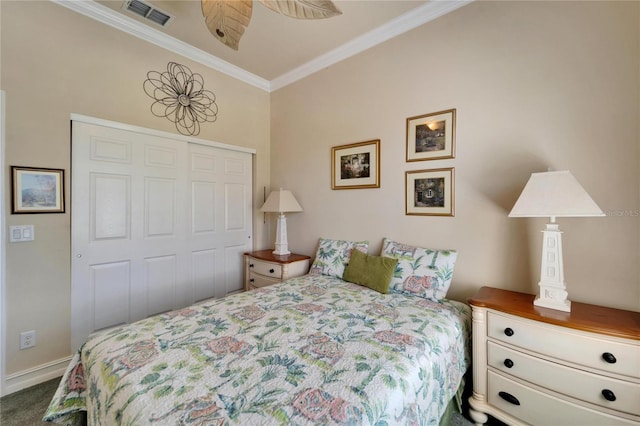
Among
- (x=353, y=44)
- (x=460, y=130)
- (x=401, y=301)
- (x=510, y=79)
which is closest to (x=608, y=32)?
(x=510, y=79)

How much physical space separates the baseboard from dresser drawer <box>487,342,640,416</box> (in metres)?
3.08

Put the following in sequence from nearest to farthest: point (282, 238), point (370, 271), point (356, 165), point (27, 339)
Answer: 1. point (27, 339)
2. point (370, 271)
3. point (356, 165)
4. point (282, 238)

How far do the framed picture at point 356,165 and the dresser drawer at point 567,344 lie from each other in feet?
4.74

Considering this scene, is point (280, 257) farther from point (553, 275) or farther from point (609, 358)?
point (609, 358)

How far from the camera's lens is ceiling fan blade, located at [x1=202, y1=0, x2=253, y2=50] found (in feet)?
4.56

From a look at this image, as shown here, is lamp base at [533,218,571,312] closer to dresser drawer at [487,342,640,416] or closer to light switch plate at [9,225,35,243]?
dresser drawer at [487,342,640,416]

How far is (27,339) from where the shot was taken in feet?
6.37

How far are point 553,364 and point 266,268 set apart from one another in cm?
236

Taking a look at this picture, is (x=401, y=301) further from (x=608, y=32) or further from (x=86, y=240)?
(x=86, y=240)

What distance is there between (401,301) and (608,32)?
202cm

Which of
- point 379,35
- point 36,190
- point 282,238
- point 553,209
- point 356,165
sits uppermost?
point 379,35

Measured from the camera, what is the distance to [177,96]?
2.70m

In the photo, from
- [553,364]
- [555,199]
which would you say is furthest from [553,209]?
[553,364]

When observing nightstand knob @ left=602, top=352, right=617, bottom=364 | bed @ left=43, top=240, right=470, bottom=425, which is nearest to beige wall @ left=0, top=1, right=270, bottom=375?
bed @ left=43, top=240, right=470, bottom=425
